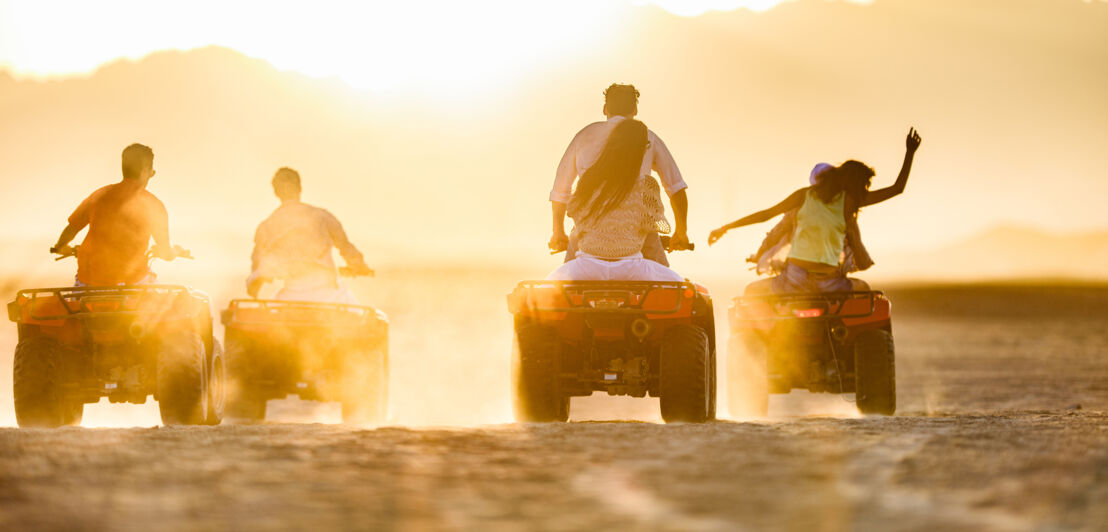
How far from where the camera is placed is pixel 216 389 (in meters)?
11.1

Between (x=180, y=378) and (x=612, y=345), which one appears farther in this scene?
(x=180, y=378)

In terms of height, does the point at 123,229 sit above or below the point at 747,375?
above

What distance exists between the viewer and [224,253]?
150 metres

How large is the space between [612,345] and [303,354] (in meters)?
3.02

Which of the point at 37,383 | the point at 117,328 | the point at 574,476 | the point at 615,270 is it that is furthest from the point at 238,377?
the point at 574,476

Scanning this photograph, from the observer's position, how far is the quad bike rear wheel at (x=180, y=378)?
10.1 meters

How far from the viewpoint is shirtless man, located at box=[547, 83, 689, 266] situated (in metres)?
9.82

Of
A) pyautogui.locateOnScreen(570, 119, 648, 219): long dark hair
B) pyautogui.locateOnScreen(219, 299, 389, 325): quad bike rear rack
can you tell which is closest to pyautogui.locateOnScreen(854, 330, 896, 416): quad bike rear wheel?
pyautogui.locateOnScreen(570, 119, 648, 219): long dark hair

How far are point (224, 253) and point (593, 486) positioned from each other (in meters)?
147

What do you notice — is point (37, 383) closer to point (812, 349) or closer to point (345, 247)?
point (345, 247)

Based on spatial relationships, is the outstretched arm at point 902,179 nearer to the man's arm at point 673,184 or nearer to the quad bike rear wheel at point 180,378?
the man's arm at point 673,184

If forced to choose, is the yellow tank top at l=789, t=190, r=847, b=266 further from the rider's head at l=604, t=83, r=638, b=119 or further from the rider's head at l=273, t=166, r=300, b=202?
the rider's head at l=273, t=166, r=300, b=202

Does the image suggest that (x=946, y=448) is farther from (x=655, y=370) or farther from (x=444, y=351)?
(x=444, y=351)

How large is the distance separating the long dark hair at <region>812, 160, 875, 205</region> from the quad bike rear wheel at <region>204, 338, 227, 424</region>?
15.2ft
